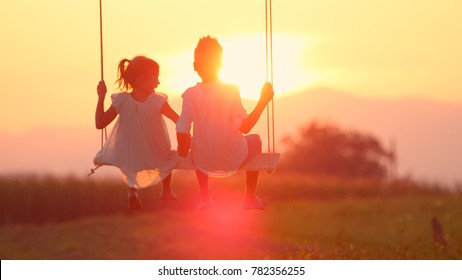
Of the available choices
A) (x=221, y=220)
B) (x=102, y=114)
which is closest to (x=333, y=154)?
(x=221, y=220)

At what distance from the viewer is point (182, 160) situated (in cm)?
1233

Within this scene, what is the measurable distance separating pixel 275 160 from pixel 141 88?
160 centimetres

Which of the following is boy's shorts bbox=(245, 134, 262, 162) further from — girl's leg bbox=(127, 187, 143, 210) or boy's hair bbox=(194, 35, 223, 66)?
girl's leg bbox=(127, 187, 143, 210)

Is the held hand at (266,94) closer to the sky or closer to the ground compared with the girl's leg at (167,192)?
closer to the sky

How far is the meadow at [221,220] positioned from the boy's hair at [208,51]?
47.2ft

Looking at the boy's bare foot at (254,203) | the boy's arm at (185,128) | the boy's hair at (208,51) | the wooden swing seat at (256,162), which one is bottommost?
the boy's bare foot at (254,203)

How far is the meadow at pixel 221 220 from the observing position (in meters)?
32.5

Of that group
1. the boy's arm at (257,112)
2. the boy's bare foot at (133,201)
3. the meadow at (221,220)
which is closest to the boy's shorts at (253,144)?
the boy's arm at (257,112)

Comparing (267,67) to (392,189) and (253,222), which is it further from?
(392,189)

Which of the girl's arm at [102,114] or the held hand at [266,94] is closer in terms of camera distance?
the held hand at [266,94]

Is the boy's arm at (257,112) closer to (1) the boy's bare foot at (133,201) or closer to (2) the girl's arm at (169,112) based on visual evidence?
(2) the girl's arm at (169,112)

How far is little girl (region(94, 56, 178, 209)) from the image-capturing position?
12422 mm

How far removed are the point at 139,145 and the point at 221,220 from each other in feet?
86.6

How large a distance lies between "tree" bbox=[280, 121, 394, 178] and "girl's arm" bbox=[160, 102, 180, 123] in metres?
64.6
